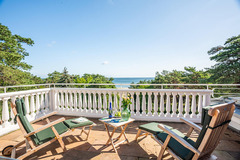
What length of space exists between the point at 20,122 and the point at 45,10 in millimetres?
7448

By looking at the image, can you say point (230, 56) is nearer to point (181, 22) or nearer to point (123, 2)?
point (181, 22)

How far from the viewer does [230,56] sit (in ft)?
33.5

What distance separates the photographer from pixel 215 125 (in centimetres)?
138

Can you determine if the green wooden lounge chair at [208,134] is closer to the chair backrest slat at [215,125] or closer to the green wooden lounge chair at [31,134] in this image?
the chair backrest slat at [215,125]

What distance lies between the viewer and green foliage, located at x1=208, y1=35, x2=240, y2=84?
31.4 ft

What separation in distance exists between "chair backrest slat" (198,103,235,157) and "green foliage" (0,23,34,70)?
1197 cm

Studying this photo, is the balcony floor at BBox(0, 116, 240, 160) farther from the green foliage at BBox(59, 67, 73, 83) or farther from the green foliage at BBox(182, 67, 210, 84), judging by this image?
the green foliage at BBox(59, 67, 73, 83)

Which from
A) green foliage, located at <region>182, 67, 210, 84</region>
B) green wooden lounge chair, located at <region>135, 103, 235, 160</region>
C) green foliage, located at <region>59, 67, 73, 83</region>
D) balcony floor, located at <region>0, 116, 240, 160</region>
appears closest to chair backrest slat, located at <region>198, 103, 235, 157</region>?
green wooden lounge chair, located at <region>135, 103, 235, 160</region>

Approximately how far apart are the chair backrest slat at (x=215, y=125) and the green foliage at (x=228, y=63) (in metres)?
10.9

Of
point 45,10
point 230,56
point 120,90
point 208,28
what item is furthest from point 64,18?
point 230,56

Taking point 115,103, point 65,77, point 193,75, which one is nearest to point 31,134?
point 115,103

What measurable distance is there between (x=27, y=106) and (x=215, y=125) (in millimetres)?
4293

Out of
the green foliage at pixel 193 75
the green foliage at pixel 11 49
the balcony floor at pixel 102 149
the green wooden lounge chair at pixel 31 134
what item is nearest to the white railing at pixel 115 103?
the balcony floor at pixel 102 149

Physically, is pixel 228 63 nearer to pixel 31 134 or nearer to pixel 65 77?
pixel 31 134
